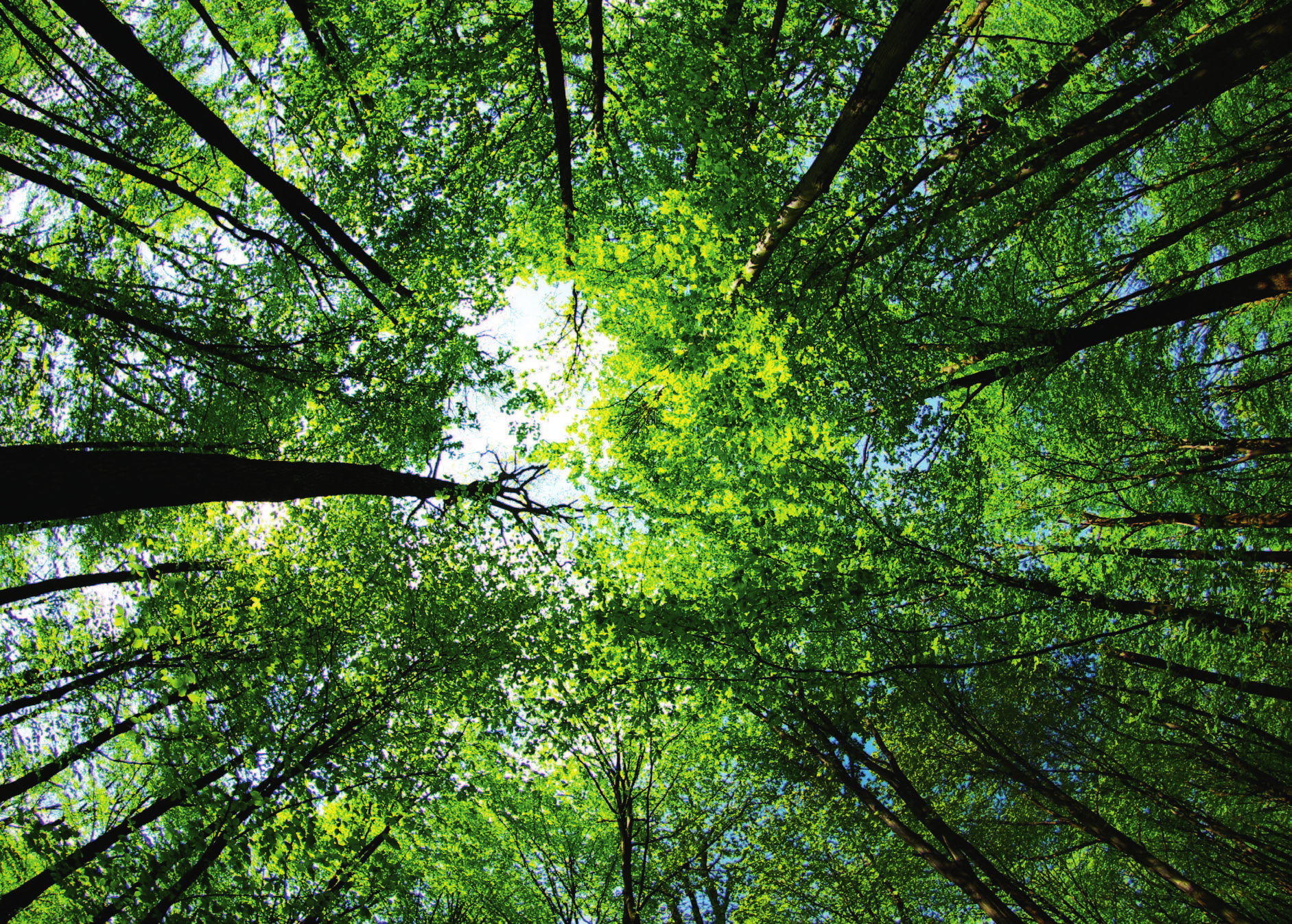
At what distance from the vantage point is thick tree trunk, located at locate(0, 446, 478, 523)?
8.72 feet

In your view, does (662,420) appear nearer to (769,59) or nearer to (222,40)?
(769,59)

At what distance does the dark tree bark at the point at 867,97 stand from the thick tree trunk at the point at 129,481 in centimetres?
459

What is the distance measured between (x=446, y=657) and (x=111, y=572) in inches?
164

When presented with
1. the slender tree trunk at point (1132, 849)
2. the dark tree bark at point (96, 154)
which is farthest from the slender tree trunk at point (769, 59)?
the slender tree trunk at point (1132, 849)

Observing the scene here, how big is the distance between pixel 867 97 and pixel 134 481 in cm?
522

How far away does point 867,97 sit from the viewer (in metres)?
3.85

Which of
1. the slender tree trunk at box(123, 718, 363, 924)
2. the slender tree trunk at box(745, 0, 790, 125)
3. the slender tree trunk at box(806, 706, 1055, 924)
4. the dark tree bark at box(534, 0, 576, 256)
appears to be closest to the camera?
the slender tree trunk at box(123, 718, 363, 924)

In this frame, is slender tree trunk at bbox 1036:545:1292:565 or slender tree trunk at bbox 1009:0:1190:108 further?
slender tree trunk at bbox 1036:545:1292:565

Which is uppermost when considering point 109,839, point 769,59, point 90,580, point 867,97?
point 769,59

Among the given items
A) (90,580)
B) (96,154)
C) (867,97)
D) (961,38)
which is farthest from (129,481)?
(961,38)

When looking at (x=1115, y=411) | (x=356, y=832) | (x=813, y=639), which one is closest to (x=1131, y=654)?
(x=1115, y=411)

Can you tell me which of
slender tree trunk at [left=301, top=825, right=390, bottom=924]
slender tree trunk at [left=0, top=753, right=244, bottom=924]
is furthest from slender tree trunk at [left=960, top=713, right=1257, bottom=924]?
slender tree trunk at [left=0, top=753, right=244, bottom=924]

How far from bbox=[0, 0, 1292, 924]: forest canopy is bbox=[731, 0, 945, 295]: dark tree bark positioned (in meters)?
0.04

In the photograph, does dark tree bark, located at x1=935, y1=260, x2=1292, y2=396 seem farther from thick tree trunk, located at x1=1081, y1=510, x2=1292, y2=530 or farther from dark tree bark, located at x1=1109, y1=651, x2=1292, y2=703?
dark tree bark, located at x1=1109, y1=651, x2=1292, y2=703
